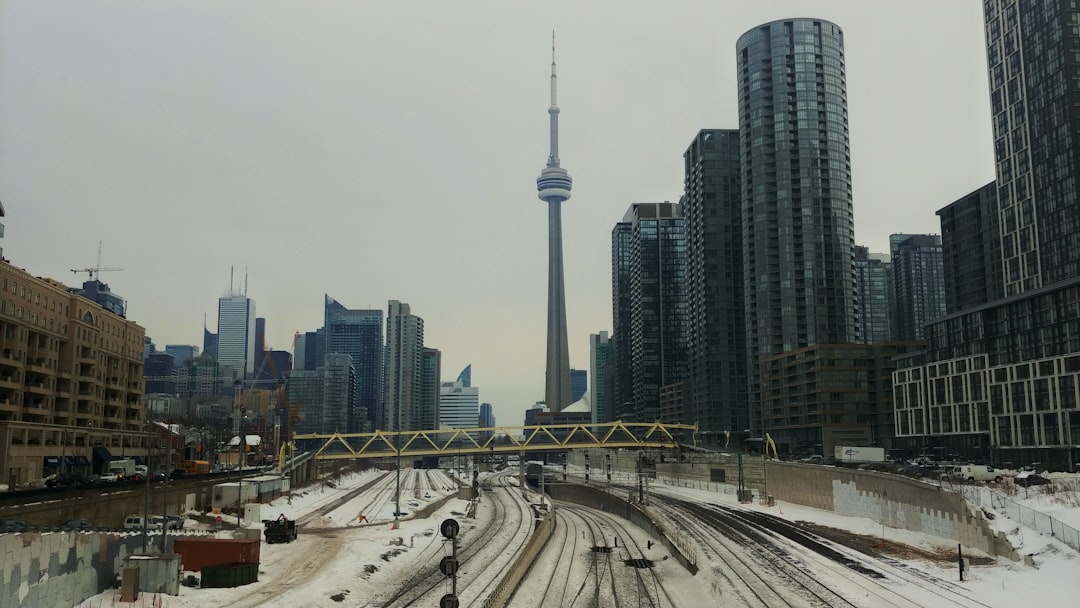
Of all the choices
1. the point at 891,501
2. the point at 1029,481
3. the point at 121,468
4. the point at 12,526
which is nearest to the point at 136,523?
the point at 12,526

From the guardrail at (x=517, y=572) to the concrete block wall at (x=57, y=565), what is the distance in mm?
20378

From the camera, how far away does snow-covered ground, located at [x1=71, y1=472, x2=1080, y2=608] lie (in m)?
46.0

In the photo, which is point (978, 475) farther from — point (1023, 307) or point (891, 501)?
point (1023, 307)

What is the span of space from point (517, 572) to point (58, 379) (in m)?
96.4

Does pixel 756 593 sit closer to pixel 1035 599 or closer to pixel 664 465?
pixel 1035 599

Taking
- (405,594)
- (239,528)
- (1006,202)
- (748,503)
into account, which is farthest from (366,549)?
(1006,202)

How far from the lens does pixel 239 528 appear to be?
243 feet

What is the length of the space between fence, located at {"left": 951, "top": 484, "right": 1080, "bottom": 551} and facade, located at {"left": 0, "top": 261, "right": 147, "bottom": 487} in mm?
88417

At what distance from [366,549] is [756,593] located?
105 feet

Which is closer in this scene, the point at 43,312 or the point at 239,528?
the point at 239,528

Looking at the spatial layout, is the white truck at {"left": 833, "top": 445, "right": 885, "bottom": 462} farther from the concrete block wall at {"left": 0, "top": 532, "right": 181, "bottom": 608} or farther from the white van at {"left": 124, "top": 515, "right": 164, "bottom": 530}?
the concrete block wall at {"left": 0, "top": 532, "right": 181, "bottom": 608}

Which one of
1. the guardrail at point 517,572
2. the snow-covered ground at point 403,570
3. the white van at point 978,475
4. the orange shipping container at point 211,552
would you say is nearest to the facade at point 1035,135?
the white van at point 978,475

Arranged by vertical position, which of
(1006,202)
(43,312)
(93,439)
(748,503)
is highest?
(1006,202)

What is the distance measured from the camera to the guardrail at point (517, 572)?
46769 mm
